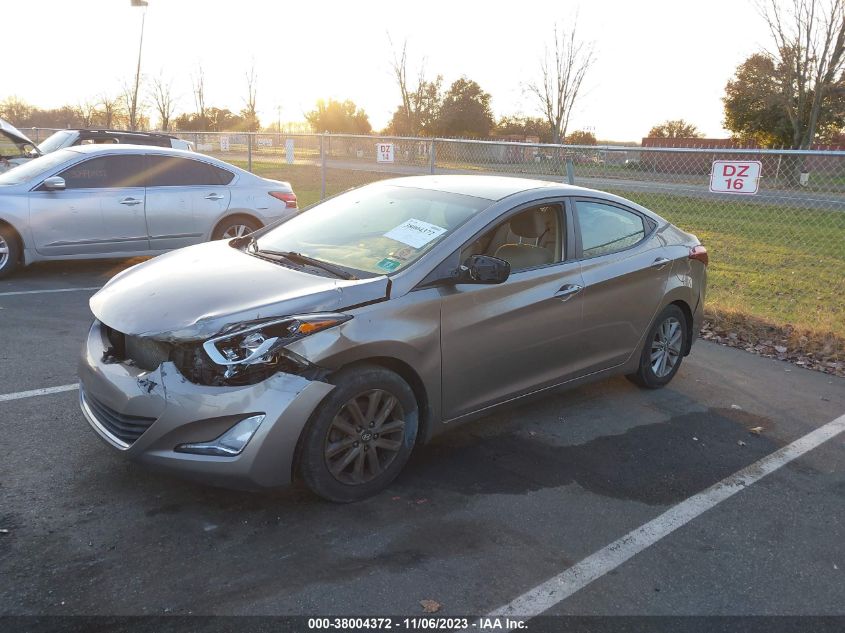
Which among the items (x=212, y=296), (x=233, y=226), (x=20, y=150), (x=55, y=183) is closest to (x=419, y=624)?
(x=212, y=296)

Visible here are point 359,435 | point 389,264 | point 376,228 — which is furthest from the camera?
point 376,228

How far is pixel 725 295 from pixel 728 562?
5.76 meters

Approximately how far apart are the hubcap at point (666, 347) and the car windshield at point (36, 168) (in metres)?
6.85

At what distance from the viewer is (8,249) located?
794cm

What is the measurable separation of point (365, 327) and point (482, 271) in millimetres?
740

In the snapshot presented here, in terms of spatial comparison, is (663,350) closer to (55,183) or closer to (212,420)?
(212,420)

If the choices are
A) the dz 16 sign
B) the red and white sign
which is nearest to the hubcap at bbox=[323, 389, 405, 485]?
the red and white sign

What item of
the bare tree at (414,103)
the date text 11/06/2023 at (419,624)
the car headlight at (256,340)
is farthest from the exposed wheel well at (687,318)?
the bare tree at (414,103)

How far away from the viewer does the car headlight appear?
126 inches

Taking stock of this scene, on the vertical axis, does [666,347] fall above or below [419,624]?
above

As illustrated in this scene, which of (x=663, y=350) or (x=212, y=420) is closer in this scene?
(x=212, y=420)

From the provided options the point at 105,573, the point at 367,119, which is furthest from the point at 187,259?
the point at 367,119

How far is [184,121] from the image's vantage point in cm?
5619

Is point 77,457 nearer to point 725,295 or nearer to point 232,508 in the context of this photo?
point 232,508
